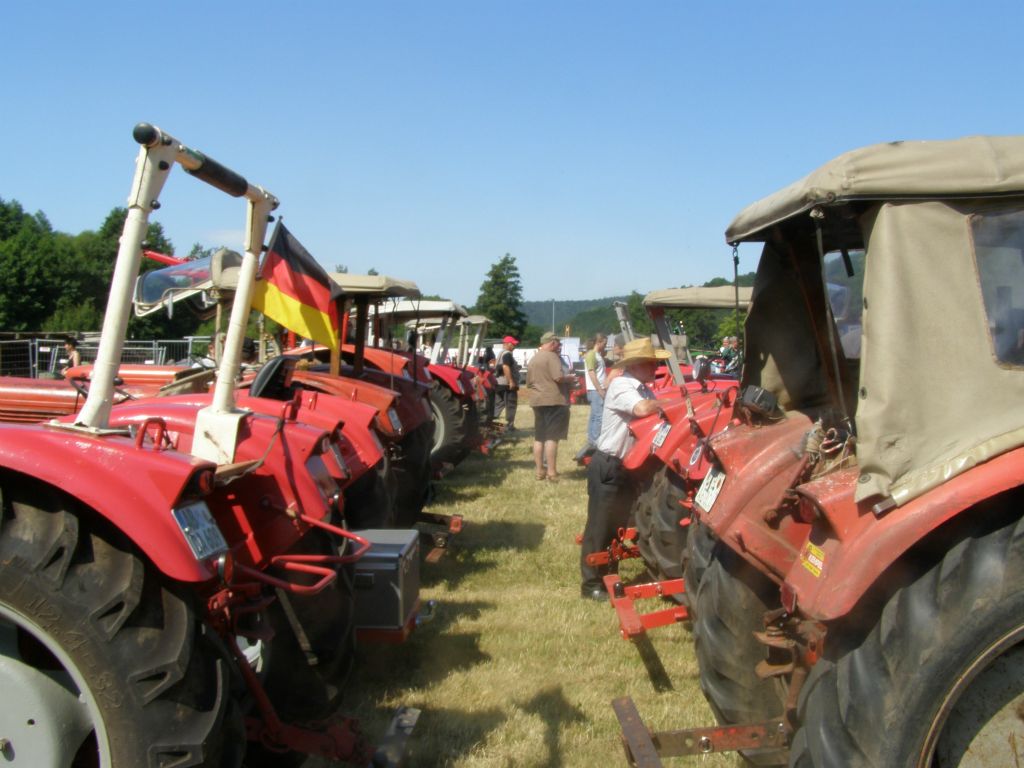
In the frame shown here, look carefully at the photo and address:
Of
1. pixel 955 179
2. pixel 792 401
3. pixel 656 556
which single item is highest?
→ pixel 955 179

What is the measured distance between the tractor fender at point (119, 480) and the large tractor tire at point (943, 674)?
168 cm

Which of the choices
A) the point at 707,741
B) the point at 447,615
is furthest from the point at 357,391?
the point at 707,741

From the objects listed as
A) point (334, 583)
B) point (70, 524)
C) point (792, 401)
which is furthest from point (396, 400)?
point (70, 524)

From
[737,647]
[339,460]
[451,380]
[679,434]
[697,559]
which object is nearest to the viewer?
[737,647]

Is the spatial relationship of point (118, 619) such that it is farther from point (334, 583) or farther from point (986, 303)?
point (986, 303)

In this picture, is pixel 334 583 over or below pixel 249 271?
below

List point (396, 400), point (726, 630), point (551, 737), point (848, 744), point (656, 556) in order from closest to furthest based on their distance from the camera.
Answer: point (848, 744) < point (726, 630) < point (551, 737) < point (656, 556) < point (396, 400)

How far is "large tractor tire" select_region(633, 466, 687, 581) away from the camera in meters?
5.24

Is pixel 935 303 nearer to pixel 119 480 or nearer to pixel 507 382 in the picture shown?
pixel 119 480

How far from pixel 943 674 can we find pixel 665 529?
127 inches

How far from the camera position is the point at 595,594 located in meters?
5.93

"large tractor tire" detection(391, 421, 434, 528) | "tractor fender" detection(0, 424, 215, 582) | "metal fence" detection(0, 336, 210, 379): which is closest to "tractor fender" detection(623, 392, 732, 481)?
"large tractor tire" detection(391, 421, 434, 528)

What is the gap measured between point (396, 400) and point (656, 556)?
7.97 feet

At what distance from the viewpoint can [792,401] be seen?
360cm
